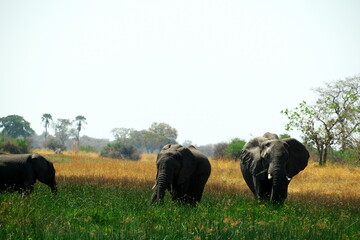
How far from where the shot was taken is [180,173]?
43.7ft

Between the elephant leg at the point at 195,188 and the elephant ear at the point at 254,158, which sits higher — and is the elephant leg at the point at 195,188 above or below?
below

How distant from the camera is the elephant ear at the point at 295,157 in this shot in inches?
567

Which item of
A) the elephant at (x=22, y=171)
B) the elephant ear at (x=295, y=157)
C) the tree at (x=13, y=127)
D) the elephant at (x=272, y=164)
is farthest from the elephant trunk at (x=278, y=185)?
the tree at (x=13, y=127)

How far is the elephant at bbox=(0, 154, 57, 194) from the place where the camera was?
14.4 m

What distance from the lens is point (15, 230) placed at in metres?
8.23

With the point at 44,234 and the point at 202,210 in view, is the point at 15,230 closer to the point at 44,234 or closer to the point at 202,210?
the point at 44,234

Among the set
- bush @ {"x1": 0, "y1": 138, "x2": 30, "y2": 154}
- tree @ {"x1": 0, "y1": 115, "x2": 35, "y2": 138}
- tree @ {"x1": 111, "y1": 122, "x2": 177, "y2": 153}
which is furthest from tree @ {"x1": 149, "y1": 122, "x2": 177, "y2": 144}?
bush @ {"x1": 0, "y1": 138, "x2": 30, "y2": 154}

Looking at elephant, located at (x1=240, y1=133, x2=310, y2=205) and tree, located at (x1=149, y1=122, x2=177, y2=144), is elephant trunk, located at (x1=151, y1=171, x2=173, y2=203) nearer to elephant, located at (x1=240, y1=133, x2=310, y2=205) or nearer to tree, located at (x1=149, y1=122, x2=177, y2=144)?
elephant, located at (x1=240, y1=133, x2=310, y2=205)

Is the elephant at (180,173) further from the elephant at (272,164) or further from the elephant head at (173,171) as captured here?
the elephant at (272,164)

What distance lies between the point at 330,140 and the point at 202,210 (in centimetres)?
2957

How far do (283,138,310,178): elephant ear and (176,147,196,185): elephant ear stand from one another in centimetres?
278

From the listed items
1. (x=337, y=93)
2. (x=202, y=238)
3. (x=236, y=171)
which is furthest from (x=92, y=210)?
(x=337, y=93)

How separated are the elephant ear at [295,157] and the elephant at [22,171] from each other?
22.6ft

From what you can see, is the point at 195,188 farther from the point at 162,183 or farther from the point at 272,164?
the point at 272,164
